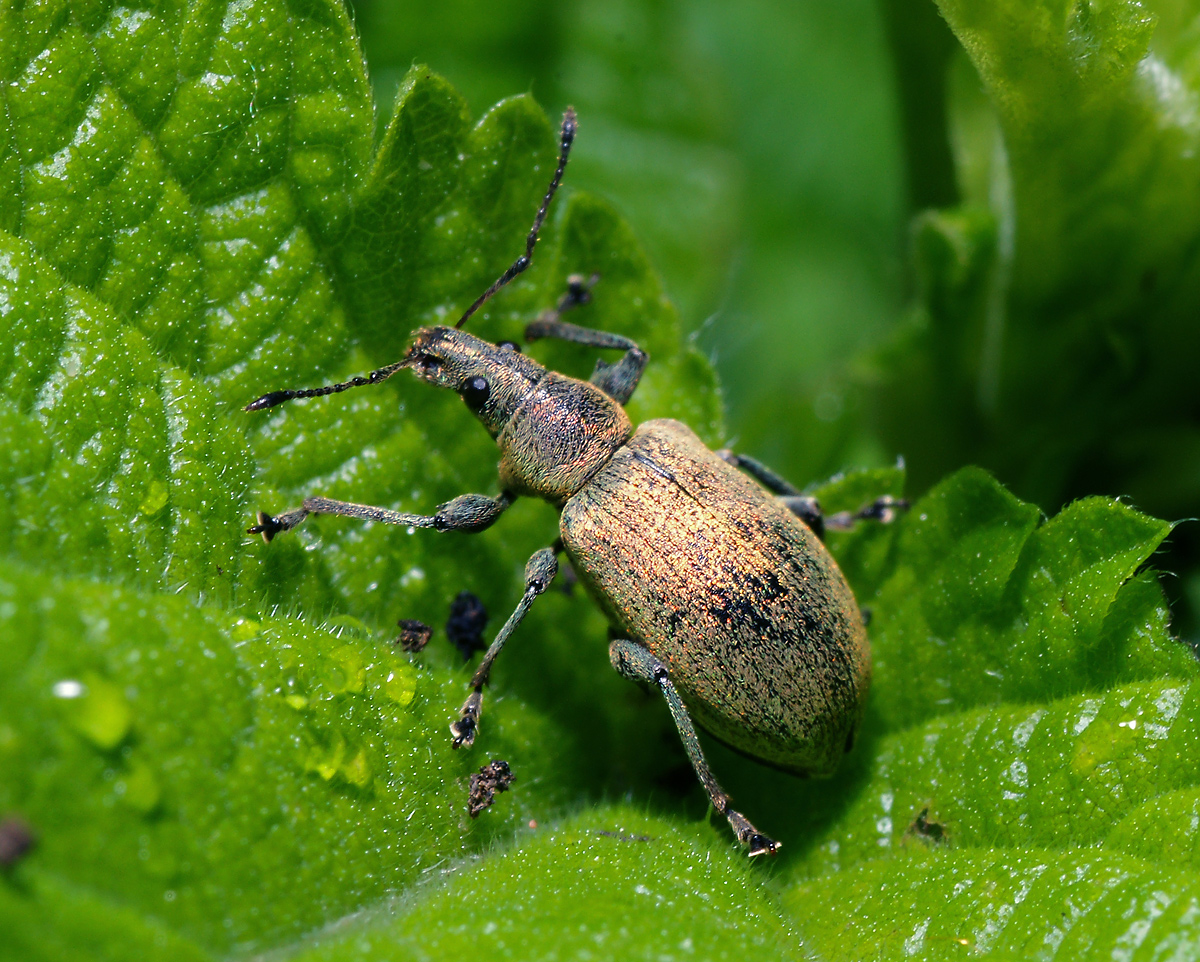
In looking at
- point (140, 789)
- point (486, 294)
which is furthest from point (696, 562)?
point (140, 789)

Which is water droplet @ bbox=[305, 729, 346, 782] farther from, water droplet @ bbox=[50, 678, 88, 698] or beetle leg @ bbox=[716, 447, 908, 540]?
beetle leg @ bbox=[716, 447, 908, 540]

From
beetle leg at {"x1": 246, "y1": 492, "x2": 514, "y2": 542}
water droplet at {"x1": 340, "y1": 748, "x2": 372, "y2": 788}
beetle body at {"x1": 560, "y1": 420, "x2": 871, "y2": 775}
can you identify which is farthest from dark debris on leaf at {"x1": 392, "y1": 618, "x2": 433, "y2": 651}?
beetle body at {"x1": 560, "y1": 420, "x2": 871, "y2": 775}

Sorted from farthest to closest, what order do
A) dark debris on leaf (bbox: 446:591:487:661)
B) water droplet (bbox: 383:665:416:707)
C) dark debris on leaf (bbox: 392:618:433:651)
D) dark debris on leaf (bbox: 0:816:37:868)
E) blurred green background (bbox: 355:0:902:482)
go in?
blurred green background (bbox: 355:0:902:482) < dark debris on leaf (bbox: 446:591:487:661) < dark debris on leaf (bbox: 392:618:433:651) < water droplet (bbox: 383:665:416:707) < dark debris on leaf (bbox: 0:816:37:868)

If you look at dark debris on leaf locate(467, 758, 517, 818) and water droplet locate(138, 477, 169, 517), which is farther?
dark debris on leaf locate(467, 758, 517, 818)

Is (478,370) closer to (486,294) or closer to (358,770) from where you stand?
(486,294)

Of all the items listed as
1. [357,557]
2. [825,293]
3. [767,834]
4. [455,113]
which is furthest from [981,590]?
[825,293]

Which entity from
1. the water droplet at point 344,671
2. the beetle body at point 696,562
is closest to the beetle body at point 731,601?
the beetle body at point 696,562

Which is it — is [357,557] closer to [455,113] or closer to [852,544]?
[455,113]

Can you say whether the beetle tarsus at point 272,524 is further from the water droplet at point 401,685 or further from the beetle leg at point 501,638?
the beetle leg at point 501,638
